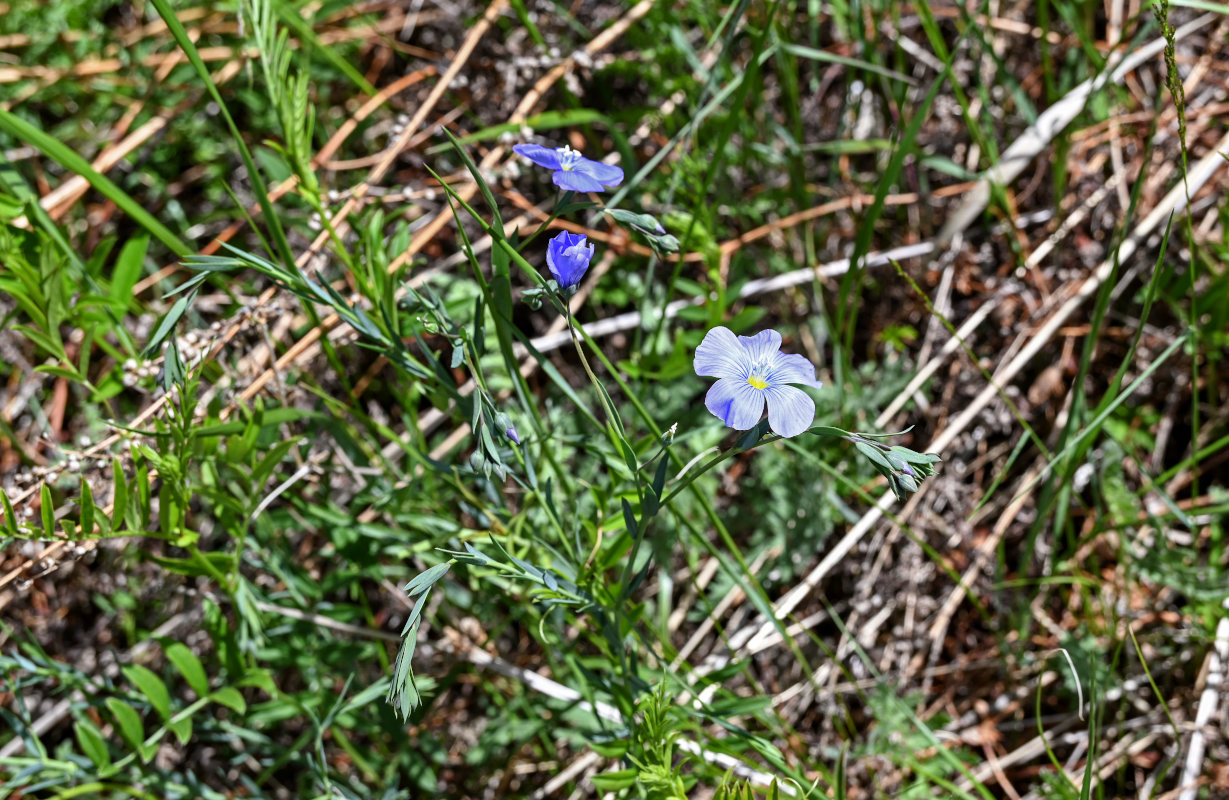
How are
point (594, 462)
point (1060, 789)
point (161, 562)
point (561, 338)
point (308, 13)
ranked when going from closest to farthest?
point (161, 562), point (1060, 789), point (594, 462), point (561, 338), point (308, 13)

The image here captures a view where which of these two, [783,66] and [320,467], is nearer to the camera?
[320,467]

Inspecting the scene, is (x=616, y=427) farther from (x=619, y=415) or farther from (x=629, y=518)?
(x=619, y=415)

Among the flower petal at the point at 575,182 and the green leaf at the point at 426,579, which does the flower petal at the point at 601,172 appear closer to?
the flower petal at the point at 575,182

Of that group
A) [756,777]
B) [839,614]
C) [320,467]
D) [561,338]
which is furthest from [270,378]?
[839,614]

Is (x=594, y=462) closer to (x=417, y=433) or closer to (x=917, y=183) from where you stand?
(x=417, y=433)

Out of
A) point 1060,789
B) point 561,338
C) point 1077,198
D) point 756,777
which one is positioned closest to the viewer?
point 1060,789

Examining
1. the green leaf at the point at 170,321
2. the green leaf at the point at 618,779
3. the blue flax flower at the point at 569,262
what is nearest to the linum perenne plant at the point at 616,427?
the blue flax flower at the point at 569,262
